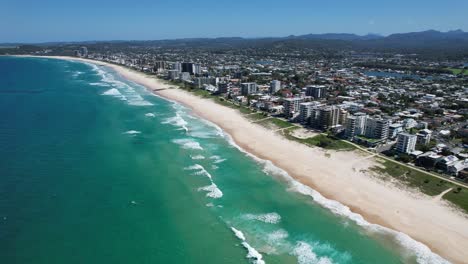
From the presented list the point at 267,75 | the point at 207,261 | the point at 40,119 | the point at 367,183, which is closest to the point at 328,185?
the point at 367,183

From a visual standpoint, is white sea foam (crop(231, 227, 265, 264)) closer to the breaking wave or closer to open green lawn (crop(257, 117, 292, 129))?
open green lawn (crop(257, 117, 292, 129))

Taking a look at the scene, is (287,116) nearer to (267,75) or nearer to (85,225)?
(85,225)

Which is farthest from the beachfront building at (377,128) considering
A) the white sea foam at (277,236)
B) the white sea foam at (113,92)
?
the white sea foam at (113,92)

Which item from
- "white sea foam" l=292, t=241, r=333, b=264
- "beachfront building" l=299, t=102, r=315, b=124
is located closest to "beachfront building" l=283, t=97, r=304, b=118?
"beachfront building" l=299, t=102, r=315, b=124

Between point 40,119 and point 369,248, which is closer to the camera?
point 369,248

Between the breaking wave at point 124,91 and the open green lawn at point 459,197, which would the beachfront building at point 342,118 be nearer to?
the open green lawn at point 459,197

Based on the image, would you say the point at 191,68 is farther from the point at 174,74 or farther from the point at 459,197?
the point at 459,197
